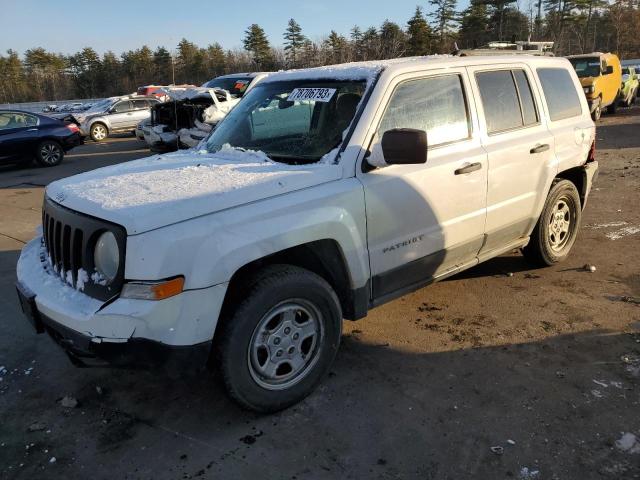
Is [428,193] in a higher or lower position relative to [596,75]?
lower

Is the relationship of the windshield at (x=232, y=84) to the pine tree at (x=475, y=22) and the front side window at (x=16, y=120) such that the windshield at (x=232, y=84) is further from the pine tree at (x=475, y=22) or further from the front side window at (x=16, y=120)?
the pine tree at (x=475, y=22)

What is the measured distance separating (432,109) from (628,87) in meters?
22.1

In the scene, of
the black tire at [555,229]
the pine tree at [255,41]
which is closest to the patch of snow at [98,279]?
the black tire at [555,229]

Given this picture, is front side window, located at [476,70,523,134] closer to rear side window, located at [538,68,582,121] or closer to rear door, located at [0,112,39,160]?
rear side window, located at [538,68,582,121]

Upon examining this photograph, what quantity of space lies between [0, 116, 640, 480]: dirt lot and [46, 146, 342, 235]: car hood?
1.01 metres

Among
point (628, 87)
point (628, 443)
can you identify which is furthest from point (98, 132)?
point (628, 443)

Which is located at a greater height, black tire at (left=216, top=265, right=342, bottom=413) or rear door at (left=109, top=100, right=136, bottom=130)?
rear door at (left=109, top=100, right=136, bottom=130)

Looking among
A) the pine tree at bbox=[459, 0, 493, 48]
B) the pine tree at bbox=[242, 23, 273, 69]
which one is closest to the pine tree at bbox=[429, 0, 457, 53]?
the pine tree at bbox=[459, 0, 493, 48]

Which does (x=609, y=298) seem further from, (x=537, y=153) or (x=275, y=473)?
(x=275, y=473)

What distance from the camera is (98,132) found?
21.1 metres

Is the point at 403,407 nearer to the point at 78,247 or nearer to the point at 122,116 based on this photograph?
the point at 78,247

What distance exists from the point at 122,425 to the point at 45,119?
44.4 feet

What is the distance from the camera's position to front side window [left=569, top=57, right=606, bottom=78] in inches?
656

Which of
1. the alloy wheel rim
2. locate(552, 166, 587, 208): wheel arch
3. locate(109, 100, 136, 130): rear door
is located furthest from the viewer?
locate(109, 100, 136, 130): rear door
